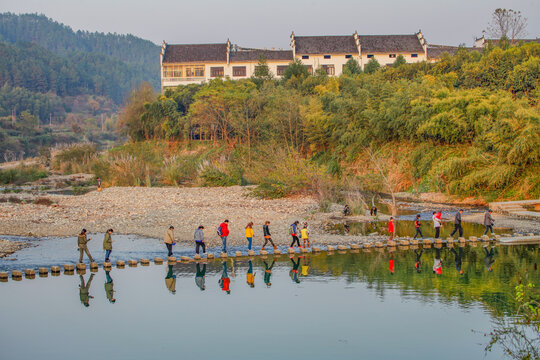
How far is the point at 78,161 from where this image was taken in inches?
2350

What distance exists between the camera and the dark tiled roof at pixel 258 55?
71.9 m

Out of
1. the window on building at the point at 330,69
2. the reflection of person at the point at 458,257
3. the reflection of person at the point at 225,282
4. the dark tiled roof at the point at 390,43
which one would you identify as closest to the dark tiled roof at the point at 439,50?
the dark tiled roof at the point at 390,43

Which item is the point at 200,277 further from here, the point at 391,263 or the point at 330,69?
the point at 330,69

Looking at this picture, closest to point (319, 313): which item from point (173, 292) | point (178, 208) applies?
point (173, 292)

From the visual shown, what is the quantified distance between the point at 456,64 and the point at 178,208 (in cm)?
3019

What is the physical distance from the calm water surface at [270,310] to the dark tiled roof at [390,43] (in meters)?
53.9

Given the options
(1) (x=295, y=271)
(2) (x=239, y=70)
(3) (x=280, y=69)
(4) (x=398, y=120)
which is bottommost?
(1) (x=295, y=271)

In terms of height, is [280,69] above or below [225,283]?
above

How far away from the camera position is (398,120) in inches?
1609

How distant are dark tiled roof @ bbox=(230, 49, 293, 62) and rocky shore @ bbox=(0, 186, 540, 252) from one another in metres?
36.9

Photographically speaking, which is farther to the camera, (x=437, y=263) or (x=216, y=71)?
(x=216, y=71)

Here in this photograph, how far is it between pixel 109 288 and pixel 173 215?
40.4ft

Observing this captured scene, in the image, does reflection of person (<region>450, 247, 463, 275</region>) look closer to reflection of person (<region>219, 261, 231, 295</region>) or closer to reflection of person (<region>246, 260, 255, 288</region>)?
reflection of person (<region>246, 260, 255, 288</region>)

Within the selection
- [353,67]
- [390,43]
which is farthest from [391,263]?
[390,43]
